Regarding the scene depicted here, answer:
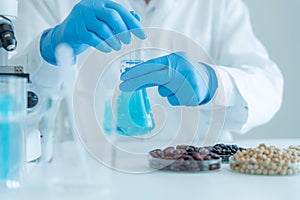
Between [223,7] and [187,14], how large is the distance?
126mm

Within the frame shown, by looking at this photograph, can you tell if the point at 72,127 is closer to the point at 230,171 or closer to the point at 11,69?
the point at 11,69

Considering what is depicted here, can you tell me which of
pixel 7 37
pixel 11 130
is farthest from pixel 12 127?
pixel 7 37

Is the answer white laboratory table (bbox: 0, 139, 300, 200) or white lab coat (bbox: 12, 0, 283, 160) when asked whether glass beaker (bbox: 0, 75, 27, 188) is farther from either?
white lab coat (bbox: 12, 0, 283, 160)

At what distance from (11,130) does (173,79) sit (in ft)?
1.15

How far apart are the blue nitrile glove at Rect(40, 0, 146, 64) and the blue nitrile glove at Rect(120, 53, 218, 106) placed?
0.22 feet

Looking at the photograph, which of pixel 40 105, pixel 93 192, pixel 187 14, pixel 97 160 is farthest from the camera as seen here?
pixel 187 14

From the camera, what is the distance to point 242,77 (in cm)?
136

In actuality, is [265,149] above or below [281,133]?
above

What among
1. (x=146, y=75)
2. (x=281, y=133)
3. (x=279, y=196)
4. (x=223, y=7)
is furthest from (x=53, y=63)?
(x=281, y=133)

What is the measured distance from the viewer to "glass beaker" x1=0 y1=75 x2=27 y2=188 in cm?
73

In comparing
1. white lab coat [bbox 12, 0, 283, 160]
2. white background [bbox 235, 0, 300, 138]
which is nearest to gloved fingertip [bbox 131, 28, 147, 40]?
white lab coat [bbox 12, 0, 283, 160]

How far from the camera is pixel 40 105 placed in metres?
0.96

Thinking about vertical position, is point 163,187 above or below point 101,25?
below

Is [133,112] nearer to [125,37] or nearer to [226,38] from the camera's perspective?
[125,37]
